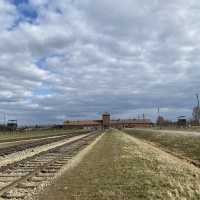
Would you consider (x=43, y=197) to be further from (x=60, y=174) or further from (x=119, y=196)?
(x=60, y=174)

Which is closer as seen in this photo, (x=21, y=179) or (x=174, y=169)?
(x=21, y=179)

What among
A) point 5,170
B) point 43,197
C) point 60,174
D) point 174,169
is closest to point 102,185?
point 43,197

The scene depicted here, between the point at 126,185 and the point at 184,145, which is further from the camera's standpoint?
the point at 184,145

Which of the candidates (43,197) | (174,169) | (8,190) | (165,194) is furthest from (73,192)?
(174,169)

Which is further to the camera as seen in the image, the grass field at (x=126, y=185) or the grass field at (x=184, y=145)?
the grass field at (x=184, y=145)

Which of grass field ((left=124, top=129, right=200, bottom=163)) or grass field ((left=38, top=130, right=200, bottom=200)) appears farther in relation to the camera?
grass field ((left=124, top=129, right=200, bottom=163))

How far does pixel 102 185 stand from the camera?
40.0 ft

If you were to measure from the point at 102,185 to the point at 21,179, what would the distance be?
10.1 feet

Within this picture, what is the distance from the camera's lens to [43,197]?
1045 centimetres

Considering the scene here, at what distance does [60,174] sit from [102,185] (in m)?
3.70

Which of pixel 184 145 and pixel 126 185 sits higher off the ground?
pixel 184 145

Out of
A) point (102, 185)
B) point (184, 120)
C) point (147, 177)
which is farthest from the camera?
point (184, 120)

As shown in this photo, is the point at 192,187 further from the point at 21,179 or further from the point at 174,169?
the point at 21,179

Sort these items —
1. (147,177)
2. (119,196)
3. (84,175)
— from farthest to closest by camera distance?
(84,175) → (147,177) → (119,196)
